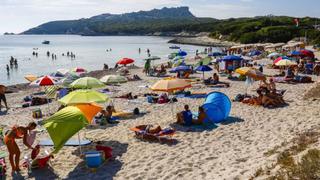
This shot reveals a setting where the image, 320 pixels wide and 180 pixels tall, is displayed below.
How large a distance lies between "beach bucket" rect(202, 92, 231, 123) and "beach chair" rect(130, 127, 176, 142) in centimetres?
257

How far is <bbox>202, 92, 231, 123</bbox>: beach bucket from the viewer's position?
15.0 meters

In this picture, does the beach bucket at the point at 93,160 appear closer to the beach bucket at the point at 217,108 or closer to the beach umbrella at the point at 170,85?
the beach umbrella at the point at 170,85

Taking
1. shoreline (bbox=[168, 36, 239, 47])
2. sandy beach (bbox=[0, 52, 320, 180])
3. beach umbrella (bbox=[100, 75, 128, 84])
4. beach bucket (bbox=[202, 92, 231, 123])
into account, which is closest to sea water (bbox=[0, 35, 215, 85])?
shoreline (bbox=[168, 36, 239, 47])

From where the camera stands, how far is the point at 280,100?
17719 millimetres

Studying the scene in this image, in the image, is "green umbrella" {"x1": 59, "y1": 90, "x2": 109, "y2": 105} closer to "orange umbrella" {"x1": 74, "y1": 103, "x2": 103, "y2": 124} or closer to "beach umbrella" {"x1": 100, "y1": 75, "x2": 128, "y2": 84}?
"orange umbrella" {"x1": 74, "y1": 103, "x2": 103, "y2": 124}

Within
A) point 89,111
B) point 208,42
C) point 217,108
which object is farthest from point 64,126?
point 208,42

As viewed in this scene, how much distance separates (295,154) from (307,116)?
5.62 metres

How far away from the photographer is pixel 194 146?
1216 centimetres

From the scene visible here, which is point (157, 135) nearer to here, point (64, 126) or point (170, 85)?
point (170, 85)

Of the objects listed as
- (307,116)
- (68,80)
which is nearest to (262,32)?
(68,80)

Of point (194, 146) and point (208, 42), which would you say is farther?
point (208, 42)

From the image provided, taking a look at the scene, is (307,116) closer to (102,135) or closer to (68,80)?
(102,135)

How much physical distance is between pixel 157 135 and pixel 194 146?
133 centimetres

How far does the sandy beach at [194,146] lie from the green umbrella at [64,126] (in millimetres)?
958
